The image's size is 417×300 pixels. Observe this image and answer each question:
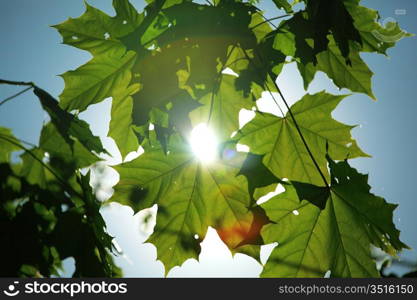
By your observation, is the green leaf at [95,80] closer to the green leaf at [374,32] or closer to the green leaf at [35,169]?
the green leaf at [35,169]

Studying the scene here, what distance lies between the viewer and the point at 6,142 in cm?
267

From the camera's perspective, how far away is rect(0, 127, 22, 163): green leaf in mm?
2646

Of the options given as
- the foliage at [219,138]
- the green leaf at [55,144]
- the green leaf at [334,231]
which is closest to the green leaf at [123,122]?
the foliage at [219,138]

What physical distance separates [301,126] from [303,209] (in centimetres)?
56

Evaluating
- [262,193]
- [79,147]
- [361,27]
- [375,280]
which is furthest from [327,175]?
[79,147]

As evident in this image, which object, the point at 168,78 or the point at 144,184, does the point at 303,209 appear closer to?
the point at 144,184

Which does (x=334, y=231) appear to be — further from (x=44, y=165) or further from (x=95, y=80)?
(x=44, y=165)

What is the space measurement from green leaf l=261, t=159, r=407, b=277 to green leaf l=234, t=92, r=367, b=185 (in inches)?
8.9

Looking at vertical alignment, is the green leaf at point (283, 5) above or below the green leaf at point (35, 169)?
above

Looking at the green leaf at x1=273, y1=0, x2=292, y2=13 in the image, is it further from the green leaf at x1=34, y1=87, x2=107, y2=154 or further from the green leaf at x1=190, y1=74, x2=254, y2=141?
the green leaf at x1=34, y1=87, x2=107, y2=154

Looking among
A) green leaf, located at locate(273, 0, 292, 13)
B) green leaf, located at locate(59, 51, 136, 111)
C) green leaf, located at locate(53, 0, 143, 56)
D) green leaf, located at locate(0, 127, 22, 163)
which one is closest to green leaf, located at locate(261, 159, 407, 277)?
green leaf, located at locate(273, 0, 292, 13)

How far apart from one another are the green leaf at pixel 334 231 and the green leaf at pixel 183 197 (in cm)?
20

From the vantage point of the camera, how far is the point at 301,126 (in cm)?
225

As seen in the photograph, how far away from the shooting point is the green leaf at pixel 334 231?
1.83 metres
